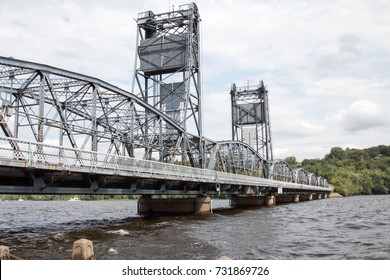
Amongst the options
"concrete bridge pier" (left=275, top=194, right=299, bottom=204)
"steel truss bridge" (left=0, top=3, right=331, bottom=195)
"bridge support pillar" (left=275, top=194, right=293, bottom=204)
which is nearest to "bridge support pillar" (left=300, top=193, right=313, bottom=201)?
"concrete bridge pier" (left=275, top=194, right=299, bottom=204)

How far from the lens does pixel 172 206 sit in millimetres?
49656

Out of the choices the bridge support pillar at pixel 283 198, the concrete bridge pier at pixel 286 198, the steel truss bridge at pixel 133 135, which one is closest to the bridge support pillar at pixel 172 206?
the steel truss bridge at pixel 133 135

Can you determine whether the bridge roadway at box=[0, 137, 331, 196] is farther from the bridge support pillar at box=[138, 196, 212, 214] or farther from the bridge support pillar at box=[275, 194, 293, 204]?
the bridge support pillar at box=[275, 194, 293, 204]

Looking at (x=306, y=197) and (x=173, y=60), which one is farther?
(x=306, y=197)

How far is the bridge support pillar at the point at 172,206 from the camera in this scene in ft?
162

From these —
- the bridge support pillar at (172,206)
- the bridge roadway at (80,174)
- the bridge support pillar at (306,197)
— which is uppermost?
the bridge roadway at (80,174)

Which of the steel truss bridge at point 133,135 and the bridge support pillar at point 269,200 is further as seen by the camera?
the bridge support pillar at point 269,200

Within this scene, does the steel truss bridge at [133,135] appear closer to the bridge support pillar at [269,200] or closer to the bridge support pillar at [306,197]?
the bridge support pillar at [269,200]

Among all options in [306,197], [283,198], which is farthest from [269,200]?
[306,197]

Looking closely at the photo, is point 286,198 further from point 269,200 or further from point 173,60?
point 173,60

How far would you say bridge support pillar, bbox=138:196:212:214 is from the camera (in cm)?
4934

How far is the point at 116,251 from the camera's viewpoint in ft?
65.5
